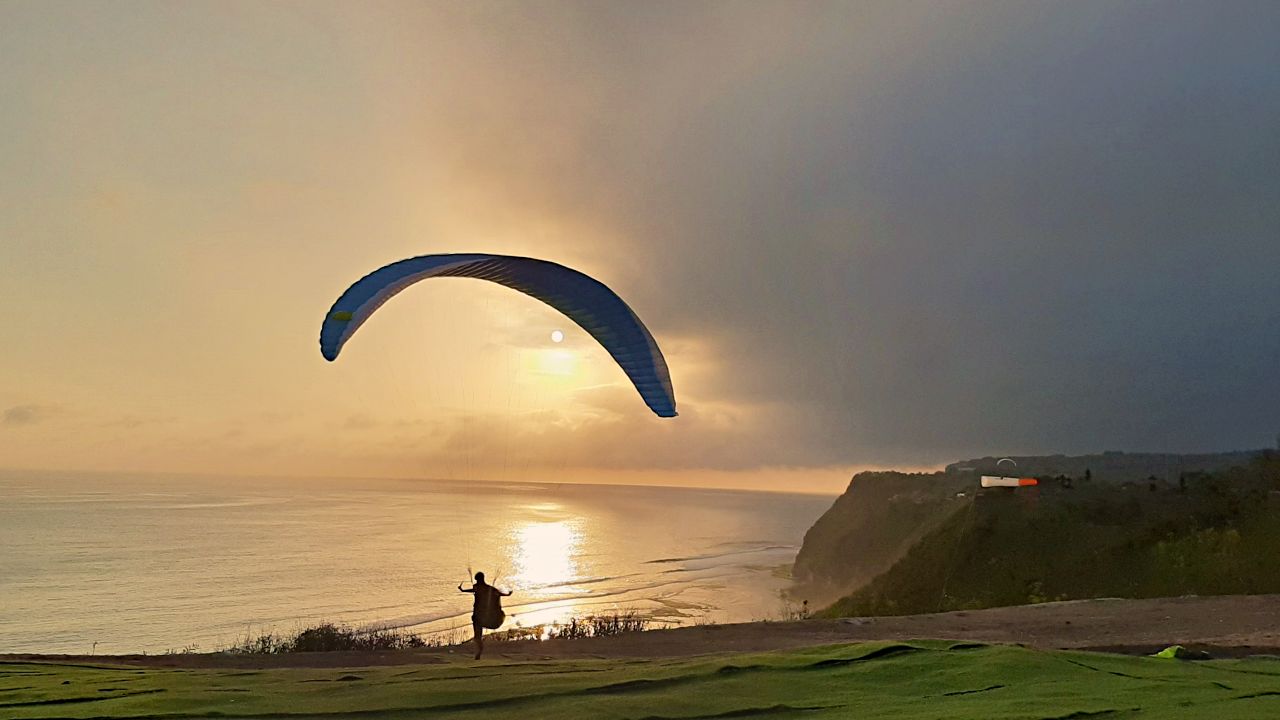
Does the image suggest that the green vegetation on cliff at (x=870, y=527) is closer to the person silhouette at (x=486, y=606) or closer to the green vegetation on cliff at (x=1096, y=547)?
the green vegetation on cliff at (x=1096, y=547)

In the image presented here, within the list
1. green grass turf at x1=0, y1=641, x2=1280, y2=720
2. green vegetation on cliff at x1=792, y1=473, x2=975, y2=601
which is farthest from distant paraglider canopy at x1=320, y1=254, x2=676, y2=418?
green vegetation on cliff at x1=792, y1=473, x2=975, y2=601

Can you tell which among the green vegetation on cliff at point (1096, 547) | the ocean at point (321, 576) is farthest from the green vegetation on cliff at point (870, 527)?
the green vegetation on cliff at point (1096, 547)

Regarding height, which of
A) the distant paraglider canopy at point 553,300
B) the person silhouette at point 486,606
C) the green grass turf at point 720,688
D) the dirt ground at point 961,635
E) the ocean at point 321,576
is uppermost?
the distant paraglider canopy at point 553,300

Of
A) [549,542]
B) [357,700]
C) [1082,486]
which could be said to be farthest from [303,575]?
[357,700]

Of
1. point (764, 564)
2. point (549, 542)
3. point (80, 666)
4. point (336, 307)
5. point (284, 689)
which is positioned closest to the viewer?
point (284, 689)

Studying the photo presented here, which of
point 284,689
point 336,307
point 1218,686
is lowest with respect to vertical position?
point 1218,686

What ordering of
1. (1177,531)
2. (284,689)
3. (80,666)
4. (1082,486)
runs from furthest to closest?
(1082,486), (1177,531), (80,666), (284,689)

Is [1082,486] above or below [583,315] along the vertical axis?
below

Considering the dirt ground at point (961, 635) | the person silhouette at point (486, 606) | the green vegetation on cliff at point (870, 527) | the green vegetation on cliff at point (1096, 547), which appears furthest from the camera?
the green vegetation on cliff at point (870, 527)

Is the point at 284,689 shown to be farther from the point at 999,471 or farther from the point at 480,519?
the point at 480,519
